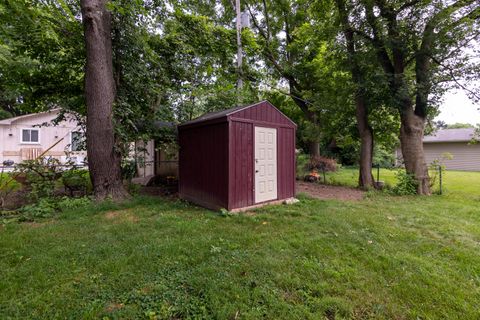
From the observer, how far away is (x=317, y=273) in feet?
8.25

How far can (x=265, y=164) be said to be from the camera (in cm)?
555

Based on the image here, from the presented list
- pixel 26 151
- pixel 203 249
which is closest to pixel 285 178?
pixel 203 249

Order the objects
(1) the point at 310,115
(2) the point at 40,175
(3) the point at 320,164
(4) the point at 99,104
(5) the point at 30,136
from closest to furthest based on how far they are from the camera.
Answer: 1. (4) the point at 99,104
2. (2) the point at 40,175
3. (3) the point at 320,164
4. (1) the point at 310,115
5. (5) the point at 30,136

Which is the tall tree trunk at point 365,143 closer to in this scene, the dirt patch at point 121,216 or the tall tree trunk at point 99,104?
the dirt patch at point 121,216

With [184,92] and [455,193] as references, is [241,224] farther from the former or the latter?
[455,193]

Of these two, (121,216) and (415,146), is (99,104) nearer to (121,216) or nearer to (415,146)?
(121,216)

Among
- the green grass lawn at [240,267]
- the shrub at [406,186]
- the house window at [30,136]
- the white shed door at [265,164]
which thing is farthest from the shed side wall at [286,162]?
the house window at [30,136]

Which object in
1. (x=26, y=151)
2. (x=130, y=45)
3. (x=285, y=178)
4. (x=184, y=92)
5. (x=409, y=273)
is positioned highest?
(x=130, y=45)

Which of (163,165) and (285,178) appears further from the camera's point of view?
(163,165)

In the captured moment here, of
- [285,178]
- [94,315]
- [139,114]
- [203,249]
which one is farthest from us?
[139,114]

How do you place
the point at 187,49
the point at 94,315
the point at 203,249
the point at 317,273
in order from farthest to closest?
the point at 187,49 → the point at 203,249 → the point at 317,273 → the point at 94,315

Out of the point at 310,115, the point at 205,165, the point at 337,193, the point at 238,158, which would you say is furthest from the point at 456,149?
the point at 205,165

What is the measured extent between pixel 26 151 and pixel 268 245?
53.9 ft

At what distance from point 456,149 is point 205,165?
60.6 feet
